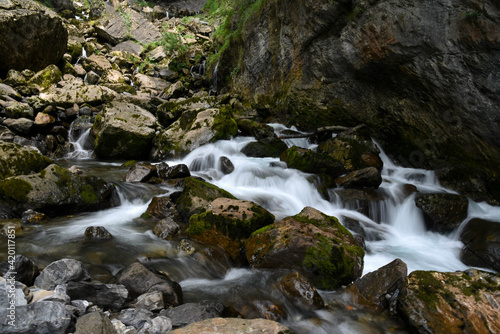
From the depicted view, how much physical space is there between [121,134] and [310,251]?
775 cm

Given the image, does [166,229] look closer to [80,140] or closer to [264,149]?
[264,149]

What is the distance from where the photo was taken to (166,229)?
5066 millimetres

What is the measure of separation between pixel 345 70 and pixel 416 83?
2280mm

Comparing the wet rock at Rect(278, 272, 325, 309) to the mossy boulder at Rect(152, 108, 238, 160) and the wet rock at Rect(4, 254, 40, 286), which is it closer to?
the wet rock at Rect(4, 254, 40, 286)

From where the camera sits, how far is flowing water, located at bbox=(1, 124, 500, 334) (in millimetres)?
3637

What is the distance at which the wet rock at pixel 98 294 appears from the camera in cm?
292

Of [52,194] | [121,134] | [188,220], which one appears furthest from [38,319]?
[121,134]

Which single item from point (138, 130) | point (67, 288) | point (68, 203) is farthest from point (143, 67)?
point (67, 288)

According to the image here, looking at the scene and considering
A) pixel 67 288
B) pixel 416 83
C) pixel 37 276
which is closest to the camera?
pixel 67 288

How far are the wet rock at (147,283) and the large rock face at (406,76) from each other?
676 centimetres

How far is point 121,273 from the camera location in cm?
355

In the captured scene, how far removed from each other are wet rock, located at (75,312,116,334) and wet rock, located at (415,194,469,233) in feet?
20.7

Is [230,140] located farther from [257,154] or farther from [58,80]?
[58,80]

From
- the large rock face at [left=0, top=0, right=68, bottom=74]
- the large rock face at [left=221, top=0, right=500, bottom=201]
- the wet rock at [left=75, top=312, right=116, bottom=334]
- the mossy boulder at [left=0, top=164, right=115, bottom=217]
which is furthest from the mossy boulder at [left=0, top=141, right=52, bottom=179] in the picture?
the large rock face at [left=0, top=0, right=68, bottom=74]
